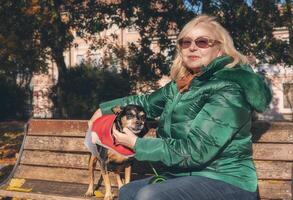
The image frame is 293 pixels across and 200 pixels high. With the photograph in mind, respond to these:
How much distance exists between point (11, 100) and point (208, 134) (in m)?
22.1

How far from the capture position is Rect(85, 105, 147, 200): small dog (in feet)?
11.2

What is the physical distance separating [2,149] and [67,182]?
5.76 metres

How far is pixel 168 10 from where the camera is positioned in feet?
35.2

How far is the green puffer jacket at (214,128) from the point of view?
2.77m

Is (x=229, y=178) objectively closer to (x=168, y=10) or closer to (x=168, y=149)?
(x=168, y=149)

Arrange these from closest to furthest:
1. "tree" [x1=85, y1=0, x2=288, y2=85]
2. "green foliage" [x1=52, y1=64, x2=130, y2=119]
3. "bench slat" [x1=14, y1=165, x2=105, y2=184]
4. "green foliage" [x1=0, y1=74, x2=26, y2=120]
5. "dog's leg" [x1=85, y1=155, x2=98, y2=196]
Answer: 1. "dog's leg" [x1=85, y1=155, x2=98, y2=196]
2. "bench slat" [x1=14, y1=165, x2=105, y2=184]
3. "tree" [x1=85, y1=0, x2=288, y2=85]
4. "green foliage" [x1=52, y1=64, x2=130, y2=119]
5. "green foliage" [x1=0, y1=74, x2=26, y2=120]

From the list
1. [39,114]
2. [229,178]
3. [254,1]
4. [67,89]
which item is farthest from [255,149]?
[39,114]

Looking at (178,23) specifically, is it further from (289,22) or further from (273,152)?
(273,152)

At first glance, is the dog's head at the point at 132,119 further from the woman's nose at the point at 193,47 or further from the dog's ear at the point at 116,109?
the woman's nose at the point at 193,47

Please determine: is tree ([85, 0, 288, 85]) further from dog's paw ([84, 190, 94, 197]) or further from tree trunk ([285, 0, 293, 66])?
dog's paw ([84, 190, 94, 197])

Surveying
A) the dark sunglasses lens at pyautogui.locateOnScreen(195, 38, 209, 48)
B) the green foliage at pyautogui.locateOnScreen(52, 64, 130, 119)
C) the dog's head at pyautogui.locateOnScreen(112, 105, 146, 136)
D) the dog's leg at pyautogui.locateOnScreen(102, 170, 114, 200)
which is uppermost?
the dark sunglasses lens at pyautogui.locateOnScreen(195, 38, 209, 48)

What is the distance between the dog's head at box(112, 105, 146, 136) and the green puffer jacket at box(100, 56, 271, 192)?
322 millimetres

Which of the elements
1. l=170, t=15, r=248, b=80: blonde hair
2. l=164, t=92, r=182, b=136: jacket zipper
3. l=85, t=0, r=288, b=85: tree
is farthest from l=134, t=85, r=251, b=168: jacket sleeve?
l=85, t=0, r=288, b=85: tree

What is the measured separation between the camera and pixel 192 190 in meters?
2.80
